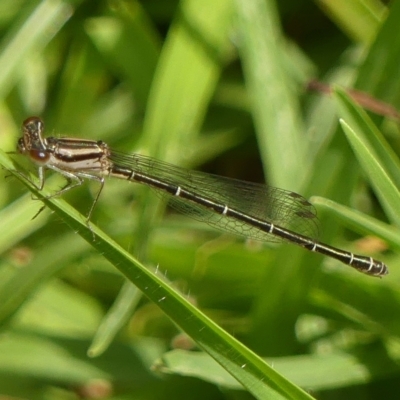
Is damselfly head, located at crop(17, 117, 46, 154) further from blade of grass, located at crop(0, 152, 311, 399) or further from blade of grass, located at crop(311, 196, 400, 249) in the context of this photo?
blade of grass, located at crop(311, 196, 400, 249)

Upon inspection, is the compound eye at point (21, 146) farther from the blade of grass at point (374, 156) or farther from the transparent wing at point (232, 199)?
the blade of grass at point (374, 156)

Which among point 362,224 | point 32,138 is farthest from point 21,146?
point 362,224

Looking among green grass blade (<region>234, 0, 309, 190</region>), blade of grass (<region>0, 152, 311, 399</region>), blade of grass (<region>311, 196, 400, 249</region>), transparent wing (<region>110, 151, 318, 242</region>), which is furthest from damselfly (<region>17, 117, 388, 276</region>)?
blade of grass (<region>0, 152, 311, 399</region>)

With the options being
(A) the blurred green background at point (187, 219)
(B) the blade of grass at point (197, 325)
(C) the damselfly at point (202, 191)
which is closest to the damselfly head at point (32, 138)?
(C) the damselfly at point (202, 191)

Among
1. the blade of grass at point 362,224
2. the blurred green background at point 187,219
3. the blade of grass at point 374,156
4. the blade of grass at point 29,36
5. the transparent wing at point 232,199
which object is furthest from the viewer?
the blade of grass at point 29,36

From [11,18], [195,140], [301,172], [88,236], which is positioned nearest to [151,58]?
[195,140]

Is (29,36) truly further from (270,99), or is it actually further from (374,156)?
(374,156)

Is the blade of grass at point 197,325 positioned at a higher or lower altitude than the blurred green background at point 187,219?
lower

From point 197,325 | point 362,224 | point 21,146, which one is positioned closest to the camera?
point 197,325
